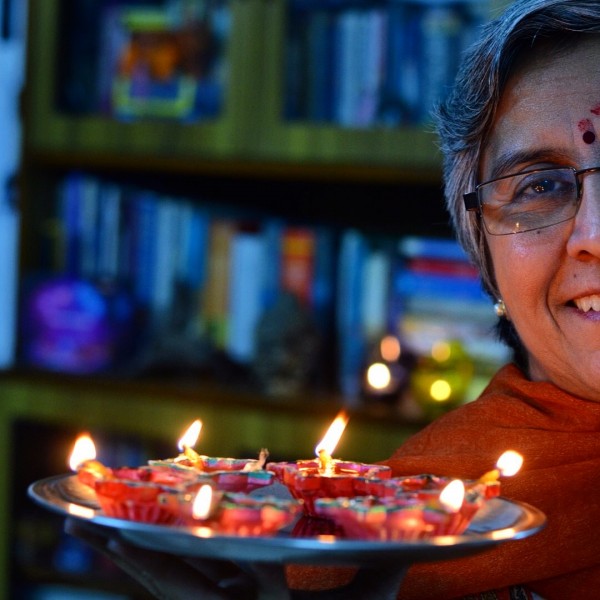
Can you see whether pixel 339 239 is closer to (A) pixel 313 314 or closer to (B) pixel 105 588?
(A) pixel 313 314

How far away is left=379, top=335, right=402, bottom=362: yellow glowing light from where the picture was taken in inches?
90.6

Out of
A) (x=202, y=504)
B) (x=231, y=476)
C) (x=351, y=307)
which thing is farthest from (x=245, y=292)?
(x=202, y=504)

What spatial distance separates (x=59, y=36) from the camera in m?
2.50

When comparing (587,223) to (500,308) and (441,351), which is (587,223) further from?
→ (441,351)

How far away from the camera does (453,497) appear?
0.71 meters

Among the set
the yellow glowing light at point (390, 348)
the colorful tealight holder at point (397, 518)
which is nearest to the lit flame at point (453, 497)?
the colorful tealight holder at point (397, 518)

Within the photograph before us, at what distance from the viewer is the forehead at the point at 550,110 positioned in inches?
43.4

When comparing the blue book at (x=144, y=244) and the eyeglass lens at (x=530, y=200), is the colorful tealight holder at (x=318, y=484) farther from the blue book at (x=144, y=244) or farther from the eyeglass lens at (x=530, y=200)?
the blue book at (x=144, y=244)

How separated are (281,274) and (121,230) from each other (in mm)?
380

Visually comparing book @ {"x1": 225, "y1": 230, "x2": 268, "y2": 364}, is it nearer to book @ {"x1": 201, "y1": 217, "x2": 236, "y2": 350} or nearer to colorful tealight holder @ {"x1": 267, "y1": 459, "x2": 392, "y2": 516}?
book @ {"x1": 201, "y1": 217, "x2": 236, "y2": 350}

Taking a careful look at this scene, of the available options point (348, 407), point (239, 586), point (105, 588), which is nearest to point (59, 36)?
point (348, 407)

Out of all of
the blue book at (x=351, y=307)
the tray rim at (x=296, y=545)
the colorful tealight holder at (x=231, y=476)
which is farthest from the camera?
the blue book at (x=351, y=307)

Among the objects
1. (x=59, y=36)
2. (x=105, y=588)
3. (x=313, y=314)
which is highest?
(x=59, y=36)

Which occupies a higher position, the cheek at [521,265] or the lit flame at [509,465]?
the cheek at [521,265]
